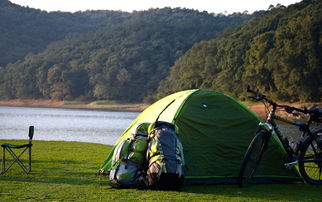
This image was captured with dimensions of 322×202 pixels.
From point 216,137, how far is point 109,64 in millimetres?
102873

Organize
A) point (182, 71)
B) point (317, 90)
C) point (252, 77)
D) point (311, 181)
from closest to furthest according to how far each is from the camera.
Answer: point (311, 181), point (317, 90), point (252, 77), point (182, 71)

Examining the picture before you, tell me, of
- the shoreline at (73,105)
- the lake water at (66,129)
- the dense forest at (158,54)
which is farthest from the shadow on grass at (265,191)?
the shoreline at (73,105)

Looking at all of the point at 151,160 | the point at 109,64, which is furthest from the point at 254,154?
the point at 109,64

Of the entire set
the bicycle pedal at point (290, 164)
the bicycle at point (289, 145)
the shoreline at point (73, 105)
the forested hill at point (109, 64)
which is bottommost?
the shoreline at point (73, 105)

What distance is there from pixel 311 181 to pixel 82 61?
113 metres

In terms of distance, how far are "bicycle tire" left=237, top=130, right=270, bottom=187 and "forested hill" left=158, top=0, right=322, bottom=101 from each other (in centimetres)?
5111

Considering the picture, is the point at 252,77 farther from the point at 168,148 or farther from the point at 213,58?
the point at 168,148

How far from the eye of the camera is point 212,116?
8.77m

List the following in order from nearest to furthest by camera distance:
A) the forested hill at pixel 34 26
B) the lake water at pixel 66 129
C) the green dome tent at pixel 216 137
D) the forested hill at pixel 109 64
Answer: the green dome tent at pixel 216 137 < the lake water at pixel 66 129 < the forested hill at pixel 109 64 < the forested hill at pixel 34 26

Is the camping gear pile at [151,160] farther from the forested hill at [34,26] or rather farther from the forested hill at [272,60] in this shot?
the forested hill at [34,26]

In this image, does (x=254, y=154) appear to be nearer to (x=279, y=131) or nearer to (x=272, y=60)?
(x=279, y=131)

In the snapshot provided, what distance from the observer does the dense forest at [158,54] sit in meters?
59.0

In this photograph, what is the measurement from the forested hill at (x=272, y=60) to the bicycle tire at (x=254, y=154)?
51.1 meters

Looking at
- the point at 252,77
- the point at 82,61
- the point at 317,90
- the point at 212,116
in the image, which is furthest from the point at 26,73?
the point at 212,116
